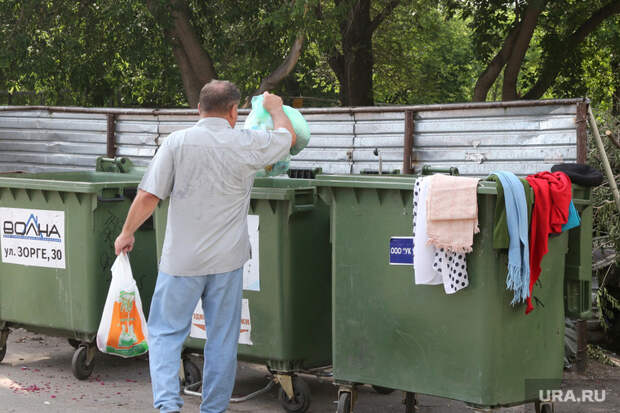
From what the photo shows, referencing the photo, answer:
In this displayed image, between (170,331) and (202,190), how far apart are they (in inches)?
28.8

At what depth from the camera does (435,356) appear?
4.61 meters

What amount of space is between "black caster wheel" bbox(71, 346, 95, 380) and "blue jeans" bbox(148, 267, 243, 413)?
1692 millimetres

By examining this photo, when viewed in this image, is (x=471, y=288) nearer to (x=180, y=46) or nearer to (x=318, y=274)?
(x=318, y=274)

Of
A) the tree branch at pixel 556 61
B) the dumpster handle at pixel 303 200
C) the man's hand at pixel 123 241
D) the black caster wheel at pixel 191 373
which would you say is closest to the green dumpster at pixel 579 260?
the dumpster handle at pixel 303 200

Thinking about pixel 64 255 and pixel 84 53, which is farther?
pixel 84 53

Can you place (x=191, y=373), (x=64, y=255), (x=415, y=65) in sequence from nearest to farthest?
(x=191, y=373) → (x=64, y=255) → (x=415, y=65)

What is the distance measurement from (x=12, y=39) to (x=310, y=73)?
5.74 meters

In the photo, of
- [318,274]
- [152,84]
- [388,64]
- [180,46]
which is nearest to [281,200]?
[318,274]

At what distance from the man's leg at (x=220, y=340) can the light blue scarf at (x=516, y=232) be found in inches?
54.1

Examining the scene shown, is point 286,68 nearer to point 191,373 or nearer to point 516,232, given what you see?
point 191,373

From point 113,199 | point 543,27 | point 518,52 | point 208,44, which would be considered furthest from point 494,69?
point 113,199

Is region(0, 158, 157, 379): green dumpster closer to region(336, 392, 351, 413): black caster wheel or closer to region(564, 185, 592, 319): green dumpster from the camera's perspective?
region(336, 392, 351, 413): black caster wheel

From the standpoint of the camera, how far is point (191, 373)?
5.77 metres

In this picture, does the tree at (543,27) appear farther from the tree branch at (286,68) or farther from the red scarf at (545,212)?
the red scarf at (545,212)
